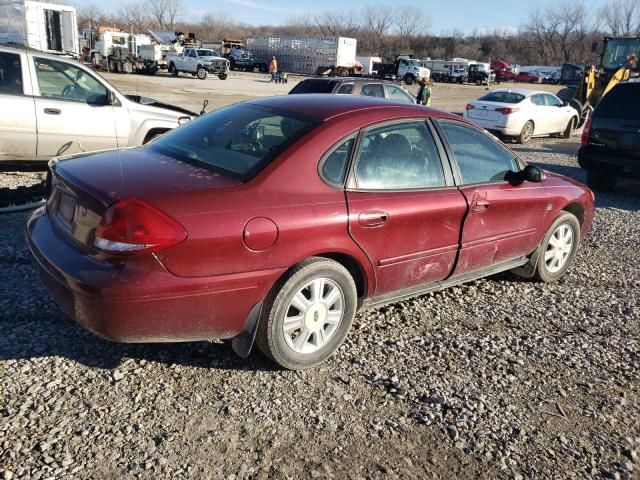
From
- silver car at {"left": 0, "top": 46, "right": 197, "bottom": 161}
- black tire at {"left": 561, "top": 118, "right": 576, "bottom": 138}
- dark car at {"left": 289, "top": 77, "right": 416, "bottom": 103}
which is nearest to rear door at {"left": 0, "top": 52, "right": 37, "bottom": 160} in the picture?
silver car at {"left": 0, "top": 46, "right": 197, "bottom": 161}

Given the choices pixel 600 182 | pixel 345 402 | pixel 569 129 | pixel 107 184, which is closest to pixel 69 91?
pixel 107 184

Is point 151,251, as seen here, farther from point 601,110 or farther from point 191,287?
point 601,110

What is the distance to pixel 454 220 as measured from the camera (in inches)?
156

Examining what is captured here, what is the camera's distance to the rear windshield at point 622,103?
Result: 859 centimetres

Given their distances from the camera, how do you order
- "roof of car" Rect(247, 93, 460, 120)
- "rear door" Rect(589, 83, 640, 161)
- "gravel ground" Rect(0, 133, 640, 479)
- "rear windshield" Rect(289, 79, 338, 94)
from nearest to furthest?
"gravel ground" Rect(0, 133, 640, 479), "roof of car" Rect(247, 93, 460, 120), "rear door" Rect(589, 83, 640, 161), "rear windshield" Rect(289, 79, 338, 94)

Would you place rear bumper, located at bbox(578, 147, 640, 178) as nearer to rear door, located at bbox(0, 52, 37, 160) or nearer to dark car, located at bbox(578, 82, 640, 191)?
dark car, located at bbox(578, 82, 640, 191)

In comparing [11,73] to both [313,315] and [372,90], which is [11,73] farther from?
[372,90]

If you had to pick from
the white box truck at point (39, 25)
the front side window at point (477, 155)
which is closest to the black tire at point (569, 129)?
the front side window at point (477, 155)

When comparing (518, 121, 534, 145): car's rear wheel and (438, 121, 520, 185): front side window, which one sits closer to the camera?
(438, 121, 520, 185): front side window

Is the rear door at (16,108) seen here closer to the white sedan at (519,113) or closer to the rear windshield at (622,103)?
the rear windshield at (622,103)

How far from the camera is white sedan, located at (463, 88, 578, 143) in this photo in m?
14.6

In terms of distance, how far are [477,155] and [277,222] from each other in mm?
2058

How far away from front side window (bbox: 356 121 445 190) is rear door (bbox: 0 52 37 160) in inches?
207

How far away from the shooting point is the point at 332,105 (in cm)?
378
